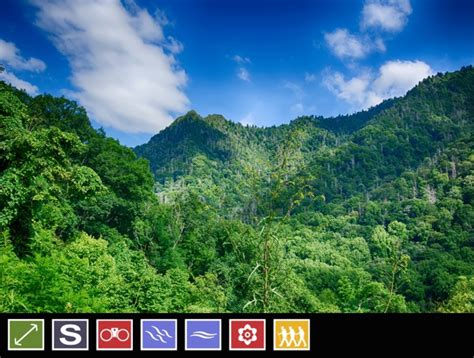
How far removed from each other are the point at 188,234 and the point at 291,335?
2367 centimetres

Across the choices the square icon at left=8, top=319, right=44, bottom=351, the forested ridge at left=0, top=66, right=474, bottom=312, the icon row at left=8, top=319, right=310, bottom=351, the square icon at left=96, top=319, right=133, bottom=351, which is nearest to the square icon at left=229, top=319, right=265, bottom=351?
the icon row at left=8, top=319, right=310, bottom=351

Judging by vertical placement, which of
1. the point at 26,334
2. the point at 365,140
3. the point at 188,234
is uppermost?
the point at 365,140

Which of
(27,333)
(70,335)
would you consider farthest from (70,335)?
(27,333)

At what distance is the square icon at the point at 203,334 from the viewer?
6.15ft

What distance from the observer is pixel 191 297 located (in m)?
13.2

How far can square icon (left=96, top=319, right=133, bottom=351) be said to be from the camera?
6.21 ft

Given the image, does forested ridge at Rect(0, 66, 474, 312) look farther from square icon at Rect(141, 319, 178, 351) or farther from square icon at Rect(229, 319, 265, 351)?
square icon at Rect(141, 319, 178, 351)

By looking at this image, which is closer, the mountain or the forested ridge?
the forested ridge

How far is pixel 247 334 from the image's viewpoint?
1882 millimetres

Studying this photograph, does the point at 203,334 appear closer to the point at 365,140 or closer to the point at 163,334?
the point at 163,334

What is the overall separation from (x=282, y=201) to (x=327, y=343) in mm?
1386

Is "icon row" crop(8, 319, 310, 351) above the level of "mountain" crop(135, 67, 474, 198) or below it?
below

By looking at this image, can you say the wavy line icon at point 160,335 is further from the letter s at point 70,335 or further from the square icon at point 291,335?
the square icon at point 291,335

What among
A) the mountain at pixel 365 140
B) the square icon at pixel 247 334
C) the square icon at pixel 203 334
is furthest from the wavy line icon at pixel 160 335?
the mountain at pixel 365 140
